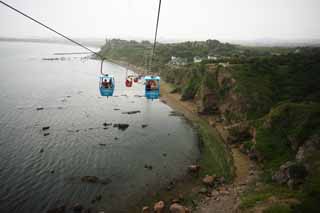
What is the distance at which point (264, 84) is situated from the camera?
44000 mm

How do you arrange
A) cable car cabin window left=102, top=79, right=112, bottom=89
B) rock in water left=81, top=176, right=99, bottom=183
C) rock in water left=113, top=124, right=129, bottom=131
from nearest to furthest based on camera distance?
1. cable car cabin window left=102, top=79, right=112, bottom=89
2. rock in water left=81, top=176, right=99, bottom=183
3. rock in water left=113, top=124, right=129, bottom=131

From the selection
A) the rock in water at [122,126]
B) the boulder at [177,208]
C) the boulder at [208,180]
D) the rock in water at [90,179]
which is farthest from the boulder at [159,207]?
the rock in water at [122,126]

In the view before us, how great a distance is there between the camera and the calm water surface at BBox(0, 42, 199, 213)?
22.0 metres

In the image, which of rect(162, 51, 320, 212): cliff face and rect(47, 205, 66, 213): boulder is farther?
rect(162, 51, 320, 212): cliff face

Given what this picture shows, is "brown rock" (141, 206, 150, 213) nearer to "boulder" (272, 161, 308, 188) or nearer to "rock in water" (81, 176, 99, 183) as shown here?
"rock in water" (81, 176, 99, 183)

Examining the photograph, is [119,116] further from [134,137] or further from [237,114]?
[237,114]

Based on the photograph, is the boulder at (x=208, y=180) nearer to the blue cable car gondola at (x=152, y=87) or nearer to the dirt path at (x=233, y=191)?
the dirt path at (x=233, y=191)

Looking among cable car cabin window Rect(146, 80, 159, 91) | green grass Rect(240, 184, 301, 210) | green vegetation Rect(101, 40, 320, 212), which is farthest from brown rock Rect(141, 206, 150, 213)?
cable car cabin window Rect(146, 80, 159, 91)


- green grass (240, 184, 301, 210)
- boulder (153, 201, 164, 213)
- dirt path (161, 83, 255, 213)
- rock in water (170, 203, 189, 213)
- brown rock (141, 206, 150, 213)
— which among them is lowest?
brown rock (141, 206, 150, 213)

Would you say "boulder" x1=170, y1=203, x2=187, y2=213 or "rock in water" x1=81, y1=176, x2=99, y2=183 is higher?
"boulder" x1=170, y1=203, x2=187, y2=213

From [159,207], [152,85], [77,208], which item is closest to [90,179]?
[77,208]

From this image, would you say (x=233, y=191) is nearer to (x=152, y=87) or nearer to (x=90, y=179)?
(x=152, y=87)

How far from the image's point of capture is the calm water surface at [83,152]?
22.0m

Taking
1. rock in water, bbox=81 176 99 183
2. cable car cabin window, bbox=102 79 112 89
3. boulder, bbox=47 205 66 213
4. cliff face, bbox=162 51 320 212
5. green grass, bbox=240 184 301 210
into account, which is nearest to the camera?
green grass, bbox=240 184 301 210
